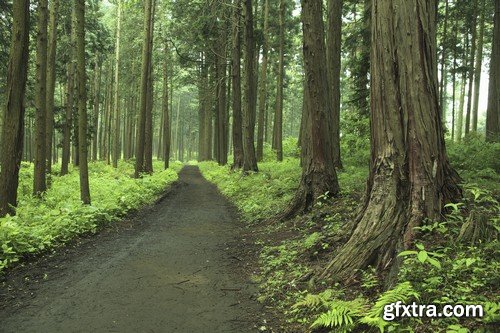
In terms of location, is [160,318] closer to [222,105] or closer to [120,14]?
[222,105]

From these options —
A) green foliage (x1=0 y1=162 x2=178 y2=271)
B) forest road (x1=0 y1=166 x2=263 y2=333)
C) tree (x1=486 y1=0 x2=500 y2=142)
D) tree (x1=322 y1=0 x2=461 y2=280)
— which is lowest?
forest road (x1=0 y1=166 x2=263 y2=333)

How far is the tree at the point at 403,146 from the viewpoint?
4684mm

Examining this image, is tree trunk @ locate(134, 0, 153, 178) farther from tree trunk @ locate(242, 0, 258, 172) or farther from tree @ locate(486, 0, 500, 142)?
tree @ locate(486, 0, 500, 142)

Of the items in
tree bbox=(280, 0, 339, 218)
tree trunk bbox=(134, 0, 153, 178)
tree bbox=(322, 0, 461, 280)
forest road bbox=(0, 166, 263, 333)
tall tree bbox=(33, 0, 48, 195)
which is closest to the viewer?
forest road bbox=(0, 166, 263, 333)

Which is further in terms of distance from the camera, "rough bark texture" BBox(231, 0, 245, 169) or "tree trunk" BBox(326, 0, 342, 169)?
"rough bark texture" BBox(231, 0, 245, 169)

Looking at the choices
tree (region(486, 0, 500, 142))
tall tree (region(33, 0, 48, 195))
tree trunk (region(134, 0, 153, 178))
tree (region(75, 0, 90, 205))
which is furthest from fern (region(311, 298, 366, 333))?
tree trunk (region(134, 0, 153, 178))

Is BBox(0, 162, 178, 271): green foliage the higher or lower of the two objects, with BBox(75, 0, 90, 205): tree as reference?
lower

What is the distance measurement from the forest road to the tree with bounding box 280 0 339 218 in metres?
2.33

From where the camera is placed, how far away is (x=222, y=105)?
A: 1056 inches

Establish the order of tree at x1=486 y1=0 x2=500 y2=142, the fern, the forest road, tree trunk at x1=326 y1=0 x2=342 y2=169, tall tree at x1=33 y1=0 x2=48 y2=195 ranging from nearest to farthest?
the fern < the forest road < tall tree at x1=33 y1=0 x2=48 y2=195 < tree trunk at x1=326 y1=0 x2=342 y2=169 < tree at x1=486 y1=0 x2=500 y2=142

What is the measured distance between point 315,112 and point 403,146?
443 centimetres

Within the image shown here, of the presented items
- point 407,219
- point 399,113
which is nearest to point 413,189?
point 407,219

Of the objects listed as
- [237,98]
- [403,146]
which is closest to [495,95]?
[237,98]

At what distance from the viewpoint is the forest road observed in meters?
4.29
